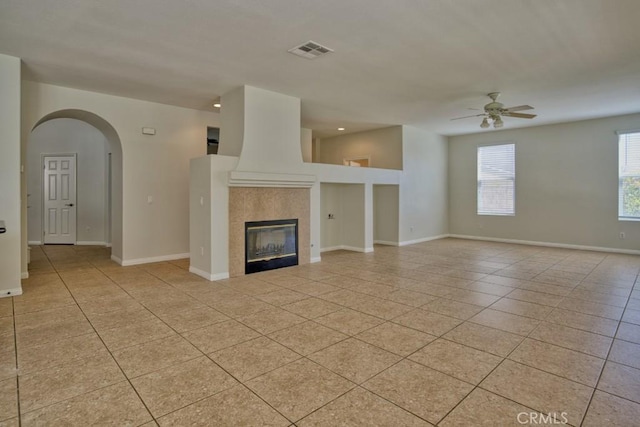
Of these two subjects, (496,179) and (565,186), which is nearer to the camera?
(565,186)

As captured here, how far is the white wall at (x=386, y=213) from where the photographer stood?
27.6 feet

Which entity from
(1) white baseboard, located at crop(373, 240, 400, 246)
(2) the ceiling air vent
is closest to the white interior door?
(2) the ceiling air vent

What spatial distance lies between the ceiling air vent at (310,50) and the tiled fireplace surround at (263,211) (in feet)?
7.09

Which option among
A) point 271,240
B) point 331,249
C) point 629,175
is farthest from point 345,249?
point 629,175

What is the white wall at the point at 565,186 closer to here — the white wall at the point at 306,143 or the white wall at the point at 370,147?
the white wall at the point at 370,147

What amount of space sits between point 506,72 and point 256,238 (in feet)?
14.1

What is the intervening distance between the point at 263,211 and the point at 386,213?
3982 millimetres

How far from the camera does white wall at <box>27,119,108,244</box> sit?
8.41m

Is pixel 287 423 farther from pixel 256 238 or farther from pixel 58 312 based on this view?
pixel 256 238

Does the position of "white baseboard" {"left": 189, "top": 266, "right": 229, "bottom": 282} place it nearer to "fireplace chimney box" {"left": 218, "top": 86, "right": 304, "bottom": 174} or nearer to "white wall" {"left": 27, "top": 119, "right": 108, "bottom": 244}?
"fireplace chimney box" {"left": 218, "top": 86, "right": 304, "bottom": 174}

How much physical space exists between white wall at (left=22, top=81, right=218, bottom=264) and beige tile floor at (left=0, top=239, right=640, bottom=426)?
1382 mm

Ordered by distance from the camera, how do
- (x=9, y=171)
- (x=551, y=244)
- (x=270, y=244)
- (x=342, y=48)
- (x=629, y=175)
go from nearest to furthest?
(x=342, y=48) < (x=9, y=171) < (x=270, y=244) < (x=629, y=175) < (x=551, y=244)

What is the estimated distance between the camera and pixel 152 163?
20.5 feet

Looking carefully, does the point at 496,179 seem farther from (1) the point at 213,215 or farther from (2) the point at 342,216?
(1) the point at 213,215
